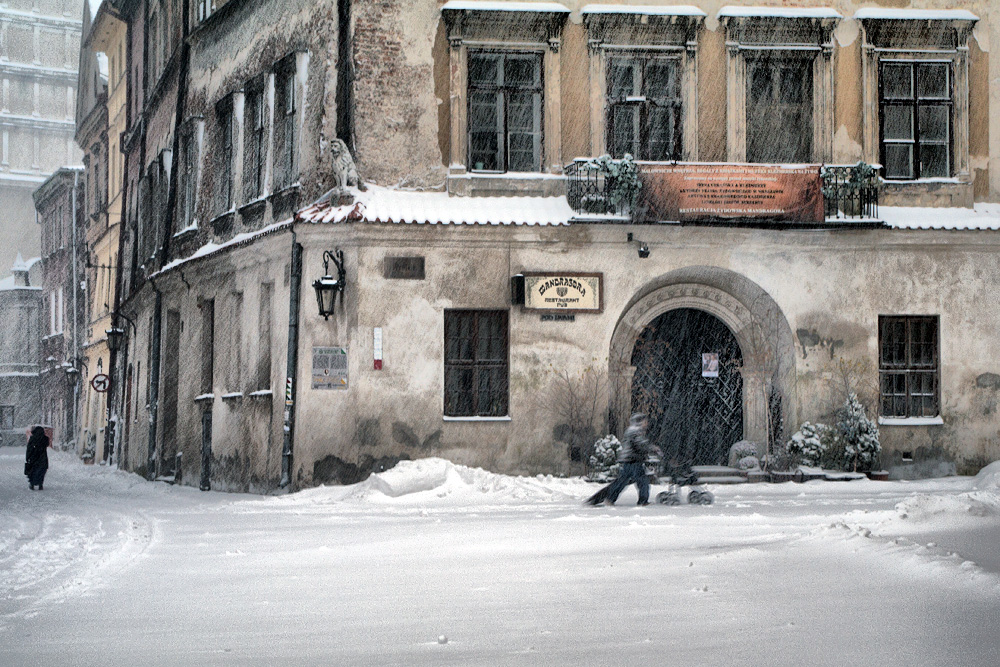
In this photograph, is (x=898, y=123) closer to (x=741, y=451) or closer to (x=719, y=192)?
(x=719, y=192)

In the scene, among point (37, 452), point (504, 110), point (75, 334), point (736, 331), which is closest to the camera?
point (504, 110)

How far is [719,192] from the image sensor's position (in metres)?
21.1

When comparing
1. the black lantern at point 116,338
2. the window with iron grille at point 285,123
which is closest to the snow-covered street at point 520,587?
the window with iron grille at point 285,123

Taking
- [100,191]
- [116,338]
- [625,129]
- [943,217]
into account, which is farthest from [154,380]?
[100,191]

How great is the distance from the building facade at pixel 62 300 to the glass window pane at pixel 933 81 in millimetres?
32909

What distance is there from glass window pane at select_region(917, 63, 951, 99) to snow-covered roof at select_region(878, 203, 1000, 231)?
6.45ft

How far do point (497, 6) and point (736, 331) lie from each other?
6.80m

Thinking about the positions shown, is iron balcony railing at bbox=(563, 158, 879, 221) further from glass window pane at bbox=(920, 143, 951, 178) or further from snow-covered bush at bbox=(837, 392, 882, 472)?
snow-covered bush at bbox=(837, 392, 882, 472)

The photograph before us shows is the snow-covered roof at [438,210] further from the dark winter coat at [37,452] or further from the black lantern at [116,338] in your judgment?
the black lantern at [116,338]

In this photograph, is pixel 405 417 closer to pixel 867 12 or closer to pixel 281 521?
pixel 281 521

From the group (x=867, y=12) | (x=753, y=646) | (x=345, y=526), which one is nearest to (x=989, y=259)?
(x=867, y=12)

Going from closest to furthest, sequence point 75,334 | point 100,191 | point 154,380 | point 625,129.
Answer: point 625,129 < point 154,380 < point 100,191 < point 75,334

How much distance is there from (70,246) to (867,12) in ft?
125

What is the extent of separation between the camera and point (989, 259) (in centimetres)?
2188
